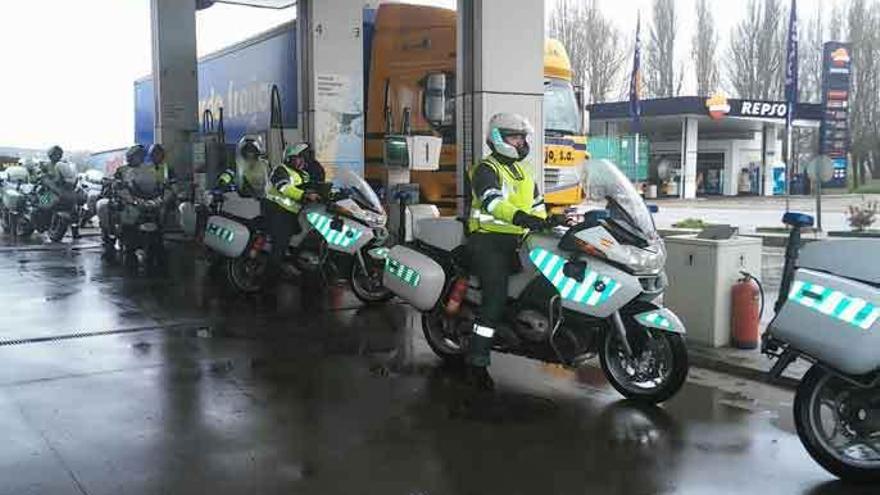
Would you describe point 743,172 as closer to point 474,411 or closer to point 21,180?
point 21,180

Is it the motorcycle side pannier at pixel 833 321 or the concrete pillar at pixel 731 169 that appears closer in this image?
the motorcycle side pannier at pixel 833 321

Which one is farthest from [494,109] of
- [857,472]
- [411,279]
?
[857,472]

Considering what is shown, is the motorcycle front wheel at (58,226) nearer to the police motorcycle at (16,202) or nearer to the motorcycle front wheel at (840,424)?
the police motorcycle at (16,202)

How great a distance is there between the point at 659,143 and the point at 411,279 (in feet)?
130

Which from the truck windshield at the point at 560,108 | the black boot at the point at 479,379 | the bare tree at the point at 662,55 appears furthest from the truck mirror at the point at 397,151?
the bare tree at the point at 662,55

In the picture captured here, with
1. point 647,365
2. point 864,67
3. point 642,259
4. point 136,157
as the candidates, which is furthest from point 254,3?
point 864,67

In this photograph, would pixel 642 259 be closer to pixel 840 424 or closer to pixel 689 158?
pixel 840 424

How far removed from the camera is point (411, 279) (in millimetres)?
6332

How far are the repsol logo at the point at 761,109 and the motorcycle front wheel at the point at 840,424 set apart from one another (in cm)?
3607

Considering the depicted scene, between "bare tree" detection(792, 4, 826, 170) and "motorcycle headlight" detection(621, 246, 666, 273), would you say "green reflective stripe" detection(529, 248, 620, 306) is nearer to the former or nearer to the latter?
"motorcycle headlight" detection(621, 246, 666, 273)

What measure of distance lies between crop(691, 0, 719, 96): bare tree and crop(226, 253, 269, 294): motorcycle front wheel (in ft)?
137

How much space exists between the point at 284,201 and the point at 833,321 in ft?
21.2

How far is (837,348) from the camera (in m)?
3.97

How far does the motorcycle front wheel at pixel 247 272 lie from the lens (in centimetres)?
966
